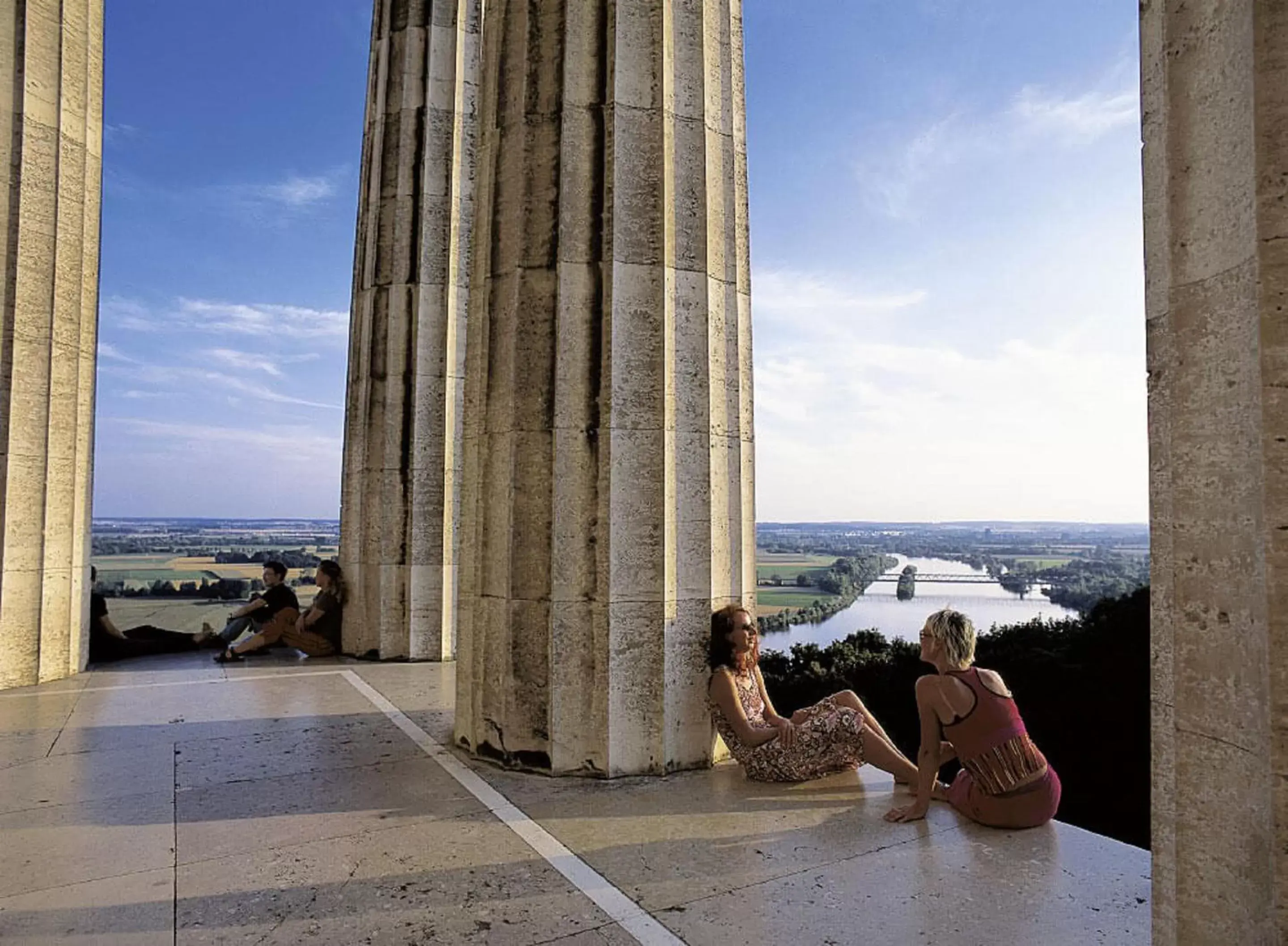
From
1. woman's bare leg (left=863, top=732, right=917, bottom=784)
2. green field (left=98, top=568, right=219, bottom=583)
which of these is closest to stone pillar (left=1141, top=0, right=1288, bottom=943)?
woman's bare leg (left=863, top=732, right=917, bottom=784)

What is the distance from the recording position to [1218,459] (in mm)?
3094

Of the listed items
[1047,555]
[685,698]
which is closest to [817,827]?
[685,698]

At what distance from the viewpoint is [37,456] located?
1159cm

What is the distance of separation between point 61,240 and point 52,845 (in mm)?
9117

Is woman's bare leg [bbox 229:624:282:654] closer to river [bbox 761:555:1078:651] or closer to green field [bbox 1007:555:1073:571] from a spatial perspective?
river [bbox 761:555:1078:651]

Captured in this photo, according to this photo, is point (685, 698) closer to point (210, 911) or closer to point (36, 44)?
point (210, 911)

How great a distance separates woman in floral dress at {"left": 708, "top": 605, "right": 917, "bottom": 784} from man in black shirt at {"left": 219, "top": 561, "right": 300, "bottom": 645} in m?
9.11

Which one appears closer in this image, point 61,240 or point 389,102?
point 61,240

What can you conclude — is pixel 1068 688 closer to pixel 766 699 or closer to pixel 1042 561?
pixel 766 699

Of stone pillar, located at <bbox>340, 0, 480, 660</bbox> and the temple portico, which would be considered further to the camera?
stone pillar, located at <bbox>340, 0, 480, 660</bbox>

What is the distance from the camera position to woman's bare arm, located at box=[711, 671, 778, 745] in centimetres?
700

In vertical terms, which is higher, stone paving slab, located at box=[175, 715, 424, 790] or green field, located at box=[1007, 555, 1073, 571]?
green field, located at box=[1007, 555, 1073, 571]

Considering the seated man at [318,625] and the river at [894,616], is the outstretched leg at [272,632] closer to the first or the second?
the seated man at [318,625]

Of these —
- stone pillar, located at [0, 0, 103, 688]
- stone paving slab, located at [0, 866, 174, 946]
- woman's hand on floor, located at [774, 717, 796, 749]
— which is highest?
stone pillar, located at [0, 0, 103, 688]
